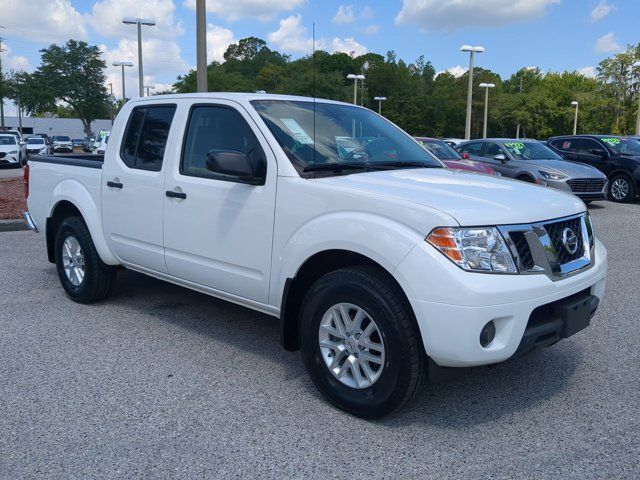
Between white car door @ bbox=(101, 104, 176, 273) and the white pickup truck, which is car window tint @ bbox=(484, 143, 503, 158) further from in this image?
white car door @ bbox=(101, 104, 176, 273)

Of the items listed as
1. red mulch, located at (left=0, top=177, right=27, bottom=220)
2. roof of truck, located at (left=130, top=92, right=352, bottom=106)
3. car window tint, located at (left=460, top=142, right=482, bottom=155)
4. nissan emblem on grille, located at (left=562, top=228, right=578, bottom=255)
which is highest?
roof of truck, located at (left=130, top=92, right=352, bottom=106)

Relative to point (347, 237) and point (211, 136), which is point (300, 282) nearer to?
point (347, 237)

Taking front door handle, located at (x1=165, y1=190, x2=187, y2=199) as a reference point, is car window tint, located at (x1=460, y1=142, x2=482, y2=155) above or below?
above

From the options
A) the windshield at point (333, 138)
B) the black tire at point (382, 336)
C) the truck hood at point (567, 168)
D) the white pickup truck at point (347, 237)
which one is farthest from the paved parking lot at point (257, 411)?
the truck hood at point (567, 168)

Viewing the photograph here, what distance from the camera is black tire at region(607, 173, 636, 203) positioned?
15055mm

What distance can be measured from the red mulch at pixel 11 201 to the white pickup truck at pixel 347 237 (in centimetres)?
611

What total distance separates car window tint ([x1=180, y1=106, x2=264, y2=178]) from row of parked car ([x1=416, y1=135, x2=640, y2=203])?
7962 mm

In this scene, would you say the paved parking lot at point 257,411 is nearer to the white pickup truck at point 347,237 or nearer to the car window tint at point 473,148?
the white pickup truck at point 347,237

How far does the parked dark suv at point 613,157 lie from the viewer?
595 inches

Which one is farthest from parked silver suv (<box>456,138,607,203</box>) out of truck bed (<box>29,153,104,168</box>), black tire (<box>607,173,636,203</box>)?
→ truck bed (<box>29,153,104,168</box>)

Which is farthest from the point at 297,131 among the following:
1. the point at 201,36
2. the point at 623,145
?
the point at 623,145

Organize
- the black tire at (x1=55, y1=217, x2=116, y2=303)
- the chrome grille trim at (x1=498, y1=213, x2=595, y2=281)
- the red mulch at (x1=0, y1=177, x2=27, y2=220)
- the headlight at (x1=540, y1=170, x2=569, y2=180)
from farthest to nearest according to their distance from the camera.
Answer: the headlight at (x1=540, y1=170, x2=569, y2=180) < the red mulch at (x1=0, y1=177, x2=27, y2=220) < the black tire at (x1=55, y1=217, x2=116, y2=303) < the chrome grille trim at (x1=498, y1=213, x2=595, y2=281)

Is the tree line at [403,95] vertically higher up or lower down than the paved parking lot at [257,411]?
higher up

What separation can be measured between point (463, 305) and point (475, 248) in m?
0.31
